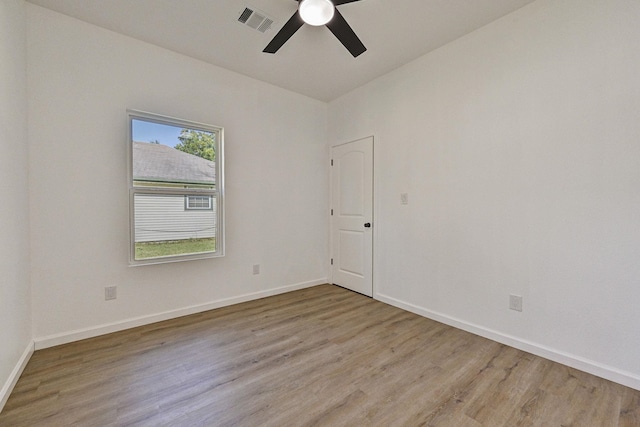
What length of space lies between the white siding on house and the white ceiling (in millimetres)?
1556

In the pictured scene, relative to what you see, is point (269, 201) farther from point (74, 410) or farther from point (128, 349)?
point (74, 410)

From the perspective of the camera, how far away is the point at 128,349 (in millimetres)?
2238

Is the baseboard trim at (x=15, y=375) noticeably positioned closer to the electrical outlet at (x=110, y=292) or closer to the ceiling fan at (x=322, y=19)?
the electrical outlet at (x=110, y=292)

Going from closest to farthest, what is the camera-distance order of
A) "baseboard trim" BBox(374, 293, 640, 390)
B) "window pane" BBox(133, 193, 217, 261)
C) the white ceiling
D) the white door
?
"baseboard trim" BBox(374, 293, 640, 390) < the white ceiling < "window pane" BBox(133, 193, 217, 261) < the white door

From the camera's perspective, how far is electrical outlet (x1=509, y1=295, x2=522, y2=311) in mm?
2277

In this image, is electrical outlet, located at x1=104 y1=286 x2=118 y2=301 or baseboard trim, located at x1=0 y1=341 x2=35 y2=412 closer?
baseboard trim, located at x1=0 y1=341 x2=35 y2=412

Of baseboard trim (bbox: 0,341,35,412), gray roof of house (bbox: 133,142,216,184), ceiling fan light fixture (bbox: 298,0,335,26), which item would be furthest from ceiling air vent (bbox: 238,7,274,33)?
baseboard trim (bbox: 0,341,35,412)

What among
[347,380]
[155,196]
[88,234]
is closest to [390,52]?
[155,196]

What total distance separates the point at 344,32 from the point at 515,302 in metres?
2.62

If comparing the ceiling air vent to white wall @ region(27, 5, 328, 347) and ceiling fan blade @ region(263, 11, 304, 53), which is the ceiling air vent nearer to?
ceiling fan blade @ region(263, 11, 304, 53)

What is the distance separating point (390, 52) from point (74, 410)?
149 inches

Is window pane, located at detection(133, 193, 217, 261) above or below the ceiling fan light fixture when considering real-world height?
below

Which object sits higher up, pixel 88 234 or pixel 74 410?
pixel 88 234

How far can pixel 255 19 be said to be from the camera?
236 centimetres
